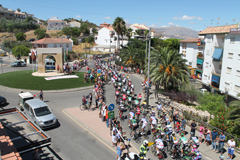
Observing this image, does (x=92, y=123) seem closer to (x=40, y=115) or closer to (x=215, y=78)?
(x=40, y=115)

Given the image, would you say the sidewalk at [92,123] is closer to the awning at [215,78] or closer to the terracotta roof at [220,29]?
the awning at [215,78]

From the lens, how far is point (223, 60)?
101 ft

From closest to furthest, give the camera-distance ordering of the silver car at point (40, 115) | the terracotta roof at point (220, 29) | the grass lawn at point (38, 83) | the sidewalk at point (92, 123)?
the sidewalk at point (92, 123) < the silver car at point (40, 115) < the grass lawn at point (38, 83) < the terracotta roof at point (220, 29)

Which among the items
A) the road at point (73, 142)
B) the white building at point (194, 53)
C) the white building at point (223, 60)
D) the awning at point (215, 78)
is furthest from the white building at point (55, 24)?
the road at point (73, 142)

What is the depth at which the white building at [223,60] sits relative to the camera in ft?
92.2

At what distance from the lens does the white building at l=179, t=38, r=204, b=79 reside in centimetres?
4997

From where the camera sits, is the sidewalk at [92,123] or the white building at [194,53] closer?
the sidewalk at [92,123]

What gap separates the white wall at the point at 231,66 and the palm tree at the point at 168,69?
354 inches

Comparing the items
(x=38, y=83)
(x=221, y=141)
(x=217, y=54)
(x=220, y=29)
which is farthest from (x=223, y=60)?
(x=38, y=83)

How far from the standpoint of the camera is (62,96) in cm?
2405

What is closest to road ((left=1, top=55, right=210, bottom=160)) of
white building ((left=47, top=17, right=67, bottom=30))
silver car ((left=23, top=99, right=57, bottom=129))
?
silver car ((left=23, top=99, right=57, bottom=129))

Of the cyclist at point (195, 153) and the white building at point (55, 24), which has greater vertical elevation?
the white building at point (55, 24)

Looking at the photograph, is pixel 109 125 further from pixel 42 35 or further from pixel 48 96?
pixel 42 35

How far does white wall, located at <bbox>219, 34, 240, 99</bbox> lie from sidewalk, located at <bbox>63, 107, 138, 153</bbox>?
2046 cm
